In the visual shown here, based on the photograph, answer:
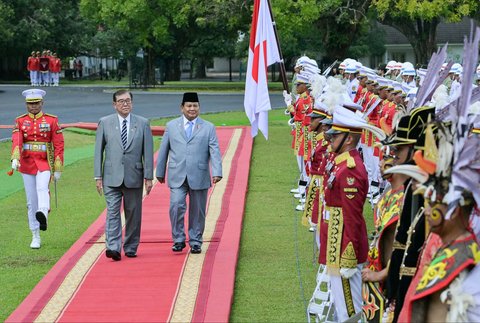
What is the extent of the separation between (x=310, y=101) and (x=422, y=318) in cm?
1107

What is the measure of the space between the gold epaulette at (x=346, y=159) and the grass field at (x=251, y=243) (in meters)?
1.80

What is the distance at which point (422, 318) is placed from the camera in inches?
217

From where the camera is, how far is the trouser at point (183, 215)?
40.0ft

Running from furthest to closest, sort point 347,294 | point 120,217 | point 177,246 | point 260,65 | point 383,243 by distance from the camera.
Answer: point 260,65, point 177,246, point 120,217, point 347,294, point 383,243


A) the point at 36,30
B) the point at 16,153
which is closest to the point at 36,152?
the point at 16,153

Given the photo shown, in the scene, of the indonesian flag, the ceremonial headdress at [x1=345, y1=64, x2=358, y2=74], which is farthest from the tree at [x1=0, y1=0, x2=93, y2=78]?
the indonesian flag

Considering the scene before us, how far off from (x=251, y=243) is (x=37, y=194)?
287 cm

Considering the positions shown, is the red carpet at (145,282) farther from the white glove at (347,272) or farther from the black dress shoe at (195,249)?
the white glove at (347,272)

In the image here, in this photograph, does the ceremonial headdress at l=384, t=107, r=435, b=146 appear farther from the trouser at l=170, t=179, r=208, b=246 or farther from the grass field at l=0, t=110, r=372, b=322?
the trouser at l=170, t=179, r=208, b=246

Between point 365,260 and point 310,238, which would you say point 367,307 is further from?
point 310,238

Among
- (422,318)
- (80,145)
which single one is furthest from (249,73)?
(80,145)

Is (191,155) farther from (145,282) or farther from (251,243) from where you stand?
(145,282)

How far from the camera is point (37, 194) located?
520 inches

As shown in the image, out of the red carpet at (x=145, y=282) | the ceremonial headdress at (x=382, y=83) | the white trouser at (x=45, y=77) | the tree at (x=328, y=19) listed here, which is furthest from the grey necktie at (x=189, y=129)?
the white trouser at (x=45, y=77)
